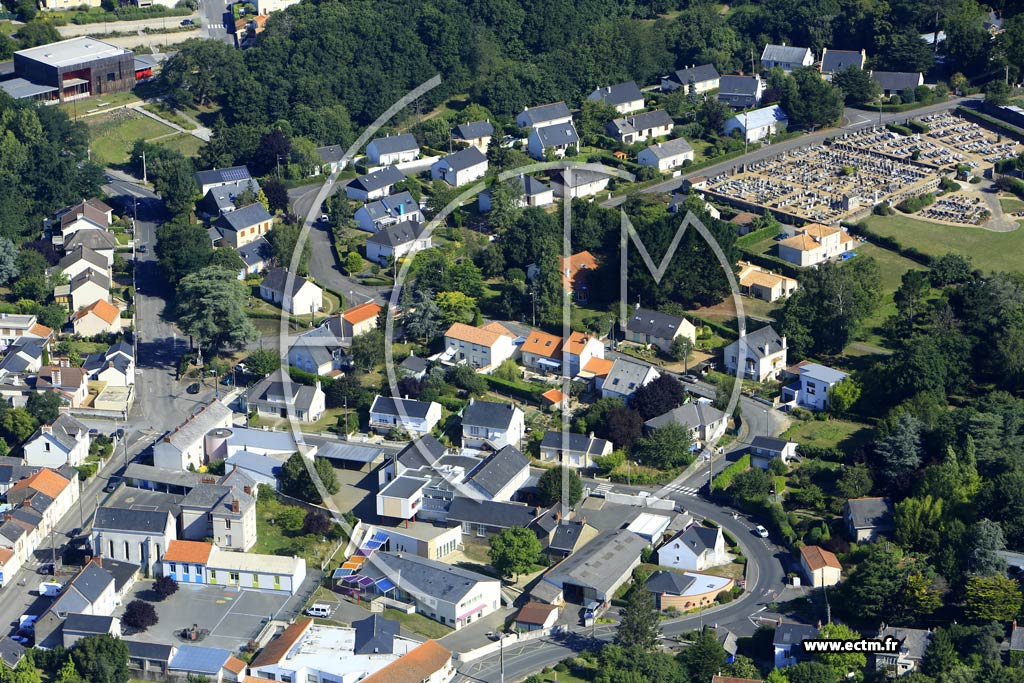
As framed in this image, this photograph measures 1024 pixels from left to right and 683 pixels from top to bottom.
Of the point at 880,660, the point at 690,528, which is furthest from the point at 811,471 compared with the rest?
the point at 880,660

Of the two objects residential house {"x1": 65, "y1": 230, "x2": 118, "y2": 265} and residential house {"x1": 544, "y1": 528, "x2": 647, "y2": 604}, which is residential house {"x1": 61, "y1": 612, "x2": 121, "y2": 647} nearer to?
residential house {"x1": 544, "y1": 528, "x2": 647, "y2": 604}

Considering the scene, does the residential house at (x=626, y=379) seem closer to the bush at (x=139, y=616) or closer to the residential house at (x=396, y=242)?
the residential house at (x=396, y=242)

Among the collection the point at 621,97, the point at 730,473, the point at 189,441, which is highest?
the point at 621,97

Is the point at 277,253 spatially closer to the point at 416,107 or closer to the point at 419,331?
the point at 419,331

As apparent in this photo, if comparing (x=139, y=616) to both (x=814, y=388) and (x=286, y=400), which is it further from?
(x=814, y=388)

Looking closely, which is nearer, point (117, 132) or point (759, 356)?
point (759, 356)

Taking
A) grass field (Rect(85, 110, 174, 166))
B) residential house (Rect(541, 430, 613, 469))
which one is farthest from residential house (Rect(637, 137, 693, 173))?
residential house (Rect(541, 430, 613, 469))

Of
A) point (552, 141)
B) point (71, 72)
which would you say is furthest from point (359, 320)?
point (71, 72)
